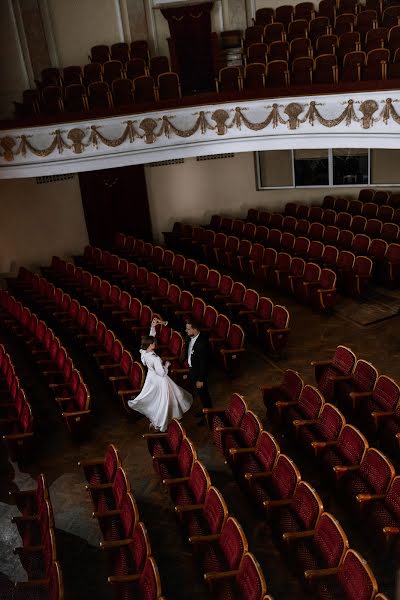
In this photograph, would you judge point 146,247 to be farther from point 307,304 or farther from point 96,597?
point 96,597

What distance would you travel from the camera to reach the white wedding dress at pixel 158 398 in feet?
12.2

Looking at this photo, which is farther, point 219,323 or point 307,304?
point 307,304

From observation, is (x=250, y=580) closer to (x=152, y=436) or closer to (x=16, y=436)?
(x=152, y=436)

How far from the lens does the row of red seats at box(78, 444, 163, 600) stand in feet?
8.03

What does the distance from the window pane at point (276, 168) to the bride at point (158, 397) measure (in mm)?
5434

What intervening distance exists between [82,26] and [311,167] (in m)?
3.89

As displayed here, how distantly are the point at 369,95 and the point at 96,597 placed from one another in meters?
4.89

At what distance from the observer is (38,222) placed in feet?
25.9

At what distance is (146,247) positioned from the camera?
23.6 feet

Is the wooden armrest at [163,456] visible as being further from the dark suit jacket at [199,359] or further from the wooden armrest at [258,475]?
the dark suit jacket at [199,359]

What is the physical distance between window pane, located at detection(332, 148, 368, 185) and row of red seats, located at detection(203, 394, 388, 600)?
547 centimetres

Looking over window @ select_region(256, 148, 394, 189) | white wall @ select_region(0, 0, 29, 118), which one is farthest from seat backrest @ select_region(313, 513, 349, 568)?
white wall @ select_region(0, 0, 29, 118)

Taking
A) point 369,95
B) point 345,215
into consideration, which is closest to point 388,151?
point 345,215

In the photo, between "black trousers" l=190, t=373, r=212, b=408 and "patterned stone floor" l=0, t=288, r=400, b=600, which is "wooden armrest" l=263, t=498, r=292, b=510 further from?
"black trousers" l=190, t=373, r=212, b=408
